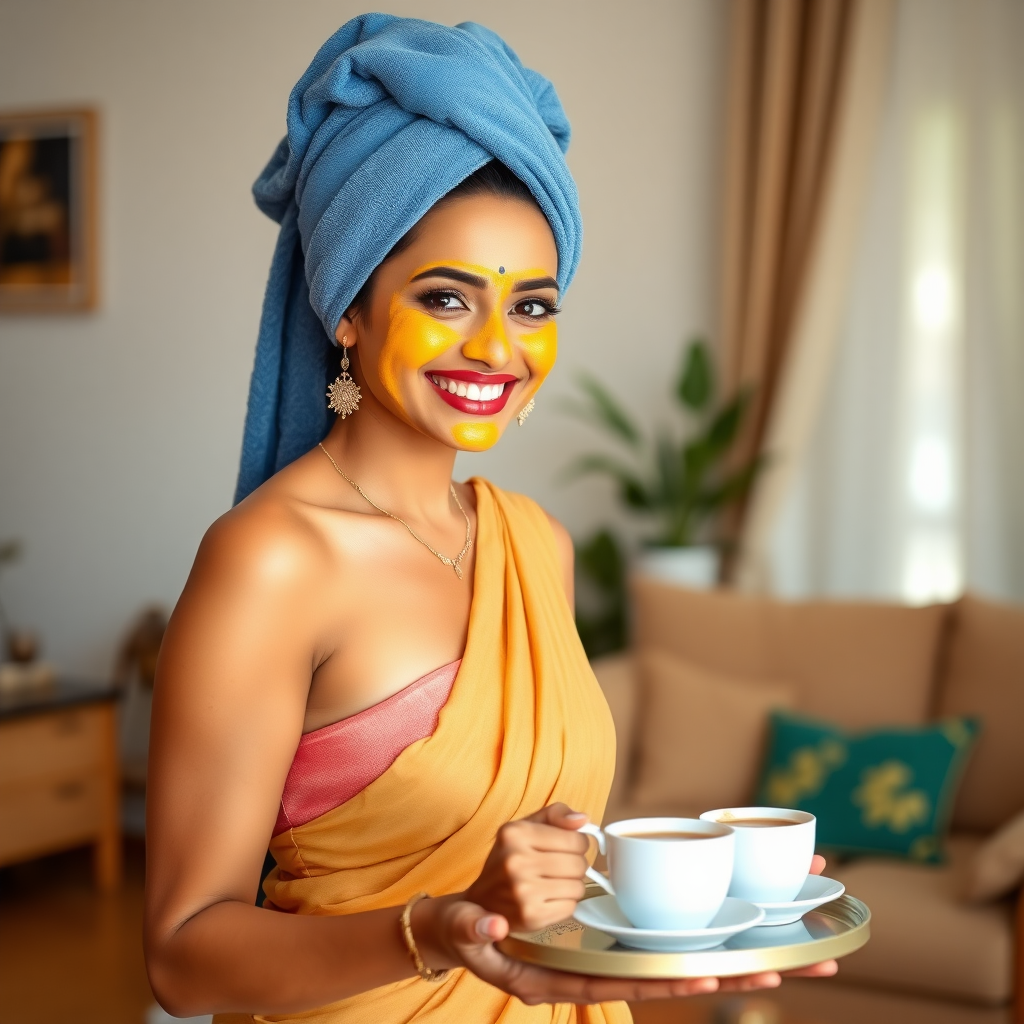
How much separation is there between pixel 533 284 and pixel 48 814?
342 cm

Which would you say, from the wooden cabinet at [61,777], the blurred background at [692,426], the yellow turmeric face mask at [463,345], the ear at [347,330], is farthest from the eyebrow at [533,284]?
the wooden cabinet at [61,777]

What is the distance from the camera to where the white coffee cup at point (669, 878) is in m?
0.86

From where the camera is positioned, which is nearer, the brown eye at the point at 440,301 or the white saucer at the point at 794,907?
the white saucer at the point at 794,907

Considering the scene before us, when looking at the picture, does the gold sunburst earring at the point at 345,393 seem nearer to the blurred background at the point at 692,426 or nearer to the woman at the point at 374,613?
the woman at the point at 374,613

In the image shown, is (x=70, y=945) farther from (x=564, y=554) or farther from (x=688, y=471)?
(x=564, y=554)

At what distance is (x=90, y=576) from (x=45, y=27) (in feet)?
8.49

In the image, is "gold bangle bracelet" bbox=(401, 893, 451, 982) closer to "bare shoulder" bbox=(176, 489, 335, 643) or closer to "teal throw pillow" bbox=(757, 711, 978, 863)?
"bare shoulder" bbox=(176, 489, 335, 643)

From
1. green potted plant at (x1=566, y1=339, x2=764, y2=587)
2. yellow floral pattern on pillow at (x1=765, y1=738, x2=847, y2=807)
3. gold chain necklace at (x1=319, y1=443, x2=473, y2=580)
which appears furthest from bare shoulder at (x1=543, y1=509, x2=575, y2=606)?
green potted plant at (x1=566, y1=339, x2=764, y2=587)

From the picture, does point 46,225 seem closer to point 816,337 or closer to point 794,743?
point 816,337

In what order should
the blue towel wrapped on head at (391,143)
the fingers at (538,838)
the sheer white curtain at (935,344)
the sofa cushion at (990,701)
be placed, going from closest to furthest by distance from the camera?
1. the fingers at (538,838)
2. the blue towel wrapped on head at (391,143)
3. the sofa cushion at (990,701)
4. the sheer white curtain at (935,344)

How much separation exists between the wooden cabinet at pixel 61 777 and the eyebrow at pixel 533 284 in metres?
3.19

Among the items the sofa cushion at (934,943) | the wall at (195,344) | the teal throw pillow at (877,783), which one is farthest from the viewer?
the wall at (195,344)

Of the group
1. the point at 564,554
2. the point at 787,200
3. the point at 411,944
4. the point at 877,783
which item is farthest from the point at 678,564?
the point at 411,944

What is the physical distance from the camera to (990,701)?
302 centimetres
